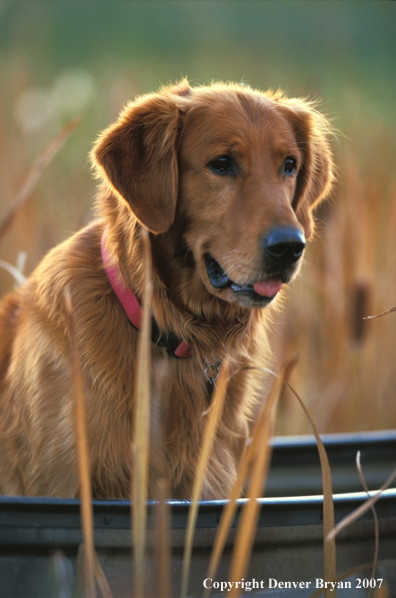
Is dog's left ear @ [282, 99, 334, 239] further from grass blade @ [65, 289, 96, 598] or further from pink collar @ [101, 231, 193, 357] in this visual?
grass blade @ [65, 289, 96, 598]

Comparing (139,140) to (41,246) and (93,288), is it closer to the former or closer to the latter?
(93,288)

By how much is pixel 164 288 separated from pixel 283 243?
481 mm

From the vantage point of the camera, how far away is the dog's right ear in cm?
194

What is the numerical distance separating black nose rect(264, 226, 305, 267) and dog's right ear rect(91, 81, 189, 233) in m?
0.34

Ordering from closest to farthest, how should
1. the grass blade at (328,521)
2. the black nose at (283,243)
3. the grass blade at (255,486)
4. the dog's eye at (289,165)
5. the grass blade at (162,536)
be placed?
1. the grass blade at (162,536)
2. the grass blade at (255,486)
3. the grass blade at (328,521)
4. the black nose at (283,243)
5. the dog's eye at (289,165)

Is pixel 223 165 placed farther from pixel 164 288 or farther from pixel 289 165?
pixel 164 288

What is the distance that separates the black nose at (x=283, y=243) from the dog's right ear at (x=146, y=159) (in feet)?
1.11

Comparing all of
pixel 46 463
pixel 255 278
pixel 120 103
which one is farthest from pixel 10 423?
pixel 120 103

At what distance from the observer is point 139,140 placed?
2.06 meters

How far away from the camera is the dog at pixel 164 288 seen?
186 cm

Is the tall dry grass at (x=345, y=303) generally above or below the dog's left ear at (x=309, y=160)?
below

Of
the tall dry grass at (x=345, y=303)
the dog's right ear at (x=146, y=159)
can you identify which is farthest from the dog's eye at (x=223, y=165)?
the tall dry grass at (x=345, y=303)

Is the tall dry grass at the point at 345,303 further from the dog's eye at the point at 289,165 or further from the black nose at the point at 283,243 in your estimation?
the black nose at the point at 283,243

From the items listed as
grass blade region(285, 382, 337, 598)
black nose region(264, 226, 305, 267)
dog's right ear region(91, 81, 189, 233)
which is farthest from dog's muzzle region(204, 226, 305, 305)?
grass blade region(285, 382, 337, 598)
